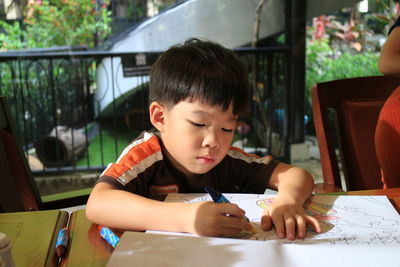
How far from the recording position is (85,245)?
0.65m

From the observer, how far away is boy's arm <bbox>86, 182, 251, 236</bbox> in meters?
0.65

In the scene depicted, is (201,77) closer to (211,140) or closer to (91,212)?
(211,140)

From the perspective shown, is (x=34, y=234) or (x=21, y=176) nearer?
(x=34, y=234)

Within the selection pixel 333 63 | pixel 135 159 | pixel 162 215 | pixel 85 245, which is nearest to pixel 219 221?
pixel 162 215

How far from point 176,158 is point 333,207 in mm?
354

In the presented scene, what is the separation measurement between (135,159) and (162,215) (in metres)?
0.26

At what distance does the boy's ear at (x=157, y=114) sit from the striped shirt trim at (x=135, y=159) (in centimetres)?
Answer: 5

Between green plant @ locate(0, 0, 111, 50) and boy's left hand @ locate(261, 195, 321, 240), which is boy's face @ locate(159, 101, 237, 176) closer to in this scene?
boy's left hand @ locate(261, 195, 321, 240)

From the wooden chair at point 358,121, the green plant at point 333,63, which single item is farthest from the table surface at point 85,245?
the green plant at point 333,63

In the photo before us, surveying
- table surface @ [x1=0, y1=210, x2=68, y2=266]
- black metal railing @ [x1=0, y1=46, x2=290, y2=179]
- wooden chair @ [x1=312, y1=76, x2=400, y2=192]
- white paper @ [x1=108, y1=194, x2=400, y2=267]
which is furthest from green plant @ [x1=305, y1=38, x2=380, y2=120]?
table surface @ [x1=0, y1=210, x2=68, y2=266]

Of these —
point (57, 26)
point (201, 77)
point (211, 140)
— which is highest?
point (57, 26)

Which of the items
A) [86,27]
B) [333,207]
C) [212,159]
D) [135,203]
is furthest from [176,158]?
[86,27]

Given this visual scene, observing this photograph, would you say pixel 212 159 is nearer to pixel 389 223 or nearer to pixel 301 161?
pixel 389 223

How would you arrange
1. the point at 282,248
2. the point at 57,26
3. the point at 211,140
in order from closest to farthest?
the point at 282,248 → the point at 211,140 → the point at 57,26
